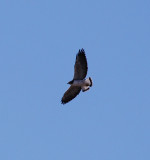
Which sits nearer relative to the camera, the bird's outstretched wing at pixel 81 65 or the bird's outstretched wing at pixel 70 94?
the bird's outstretched wing at pixel 81 65

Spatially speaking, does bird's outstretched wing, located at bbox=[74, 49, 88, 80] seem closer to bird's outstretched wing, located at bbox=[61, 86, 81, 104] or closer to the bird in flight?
the bird in flight

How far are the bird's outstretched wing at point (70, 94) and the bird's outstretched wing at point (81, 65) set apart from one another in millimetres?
1531

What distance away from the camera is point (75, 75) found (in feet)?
145

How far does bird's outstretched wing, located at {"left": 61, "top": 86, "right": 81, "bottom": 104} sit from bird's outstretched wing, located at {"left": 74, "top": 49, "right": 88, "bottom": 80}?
153 cm

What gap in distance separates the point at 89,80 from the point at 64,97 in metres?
2.71

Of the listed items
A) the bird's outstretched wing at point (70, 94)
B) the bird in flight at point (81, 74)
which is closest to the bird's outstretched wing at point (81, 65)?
the bird in flight at point (81, 74)

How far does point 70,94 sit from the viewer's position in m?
45.9

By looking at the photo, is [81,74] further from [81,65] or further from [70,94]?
[70,94]

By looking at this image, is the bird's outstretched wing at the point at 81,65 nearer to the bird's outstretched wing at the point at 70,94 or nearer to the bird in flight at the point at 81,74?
the bird in flight at the point at 81,74

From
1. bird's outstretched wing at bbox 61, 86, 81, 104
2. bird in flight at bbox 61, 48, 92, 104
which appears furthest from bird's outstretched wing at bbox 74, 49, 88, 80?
bird's outstretched wing at bbox 61, 86, 81, 104

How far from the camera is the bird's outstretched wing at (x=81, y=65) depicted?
43688 millimetres

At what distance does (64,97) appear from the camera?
46.1 m

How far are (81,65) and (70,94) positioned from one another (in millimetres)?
2776

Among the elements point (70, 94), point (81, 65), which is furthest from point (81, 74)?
point (70, 94)
